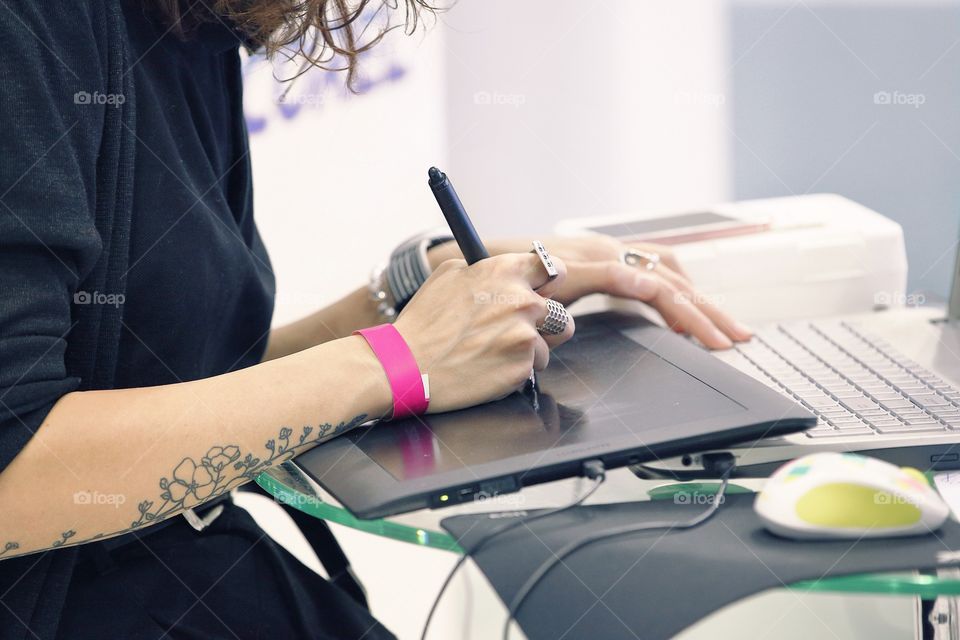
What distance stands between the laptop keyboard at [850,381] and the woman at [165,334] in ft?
0.21

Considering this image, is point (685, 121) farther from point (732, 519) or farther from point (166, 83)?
point (732, 519)

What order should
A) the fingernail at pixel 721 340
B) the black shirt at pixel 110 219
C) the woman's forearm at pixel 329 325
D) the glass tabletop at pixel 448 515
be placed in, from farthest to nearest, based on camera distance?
1. the woman's forearm at pixel 329 325
2. the fingernail at pixel 721 340
3. the black shirt at pixel 110 219
4. the glass tabletop at pixel 448 515

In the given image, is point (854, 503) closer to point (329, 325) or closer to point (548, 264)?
point (548, 264)

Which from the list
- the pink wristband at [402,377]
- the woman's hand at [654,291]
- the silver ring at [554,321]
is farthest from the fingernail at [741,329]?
the pink wristband at [402,377]

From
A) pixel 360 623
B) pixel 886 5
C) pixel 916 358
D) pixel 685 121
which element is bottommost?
pixel 360 623

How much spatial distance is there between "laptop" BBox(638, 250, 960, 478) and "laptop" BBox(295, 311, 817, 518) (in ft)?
0.07

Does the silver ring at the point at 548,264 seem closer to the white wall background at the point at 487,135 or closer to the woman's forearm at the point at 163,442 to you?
the woman's forearm at the point at 163,442

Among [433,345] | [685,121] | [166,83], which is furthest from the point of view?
[685,121]

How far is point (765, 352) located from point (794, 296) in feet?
0.64

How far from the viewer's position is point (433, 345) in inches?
27.0

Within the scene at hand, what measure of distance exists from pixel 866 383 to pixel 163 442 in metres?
0.53

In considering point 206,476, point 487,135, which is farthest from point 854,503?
point 487,135

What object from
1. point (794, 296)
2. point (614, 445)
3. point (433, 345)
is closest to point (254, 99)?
point (794, 296)

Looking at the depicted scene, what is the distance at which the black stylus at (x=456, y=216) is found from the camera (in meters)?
0.72
